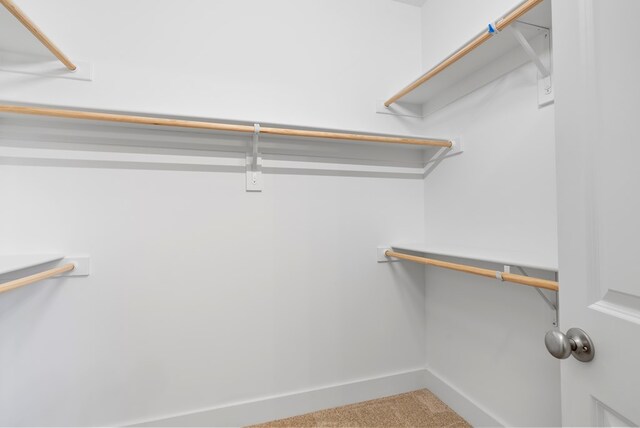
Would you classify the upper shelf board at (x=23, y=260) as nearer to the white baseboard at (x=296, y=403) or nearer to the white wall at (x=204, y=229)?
the white wall at (x=204, y=229)

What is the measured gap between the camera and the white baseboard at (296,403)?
1379mm

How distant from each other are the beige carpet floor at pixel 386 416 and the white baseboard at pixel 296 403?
32 millimetres

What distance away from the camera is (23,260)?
109 cm

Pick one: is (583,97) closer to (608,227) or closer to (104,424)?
(608,227)

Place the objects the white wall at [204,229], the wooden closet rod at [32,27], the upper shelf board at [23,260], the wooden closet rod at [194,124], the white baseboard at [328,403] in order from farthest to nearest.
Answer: the white baseboard at [328,403] < the white wall at [204,229] < the wooden closet rod at [194,124] < the upper shelf board at [23,260] < the wooden closet rod at [32,27]

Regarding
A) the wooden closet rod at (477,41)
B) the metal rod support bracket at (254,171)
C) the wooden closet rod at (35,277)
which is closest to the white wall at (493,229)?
the wooden closet rod at (477,41)

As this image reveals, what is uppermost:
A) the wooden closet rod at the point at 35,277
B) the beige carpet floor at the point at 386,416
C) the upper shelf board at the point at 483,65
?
the upper shelf board at the point at 483,65

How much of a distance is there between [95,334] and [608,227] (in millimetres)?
1713

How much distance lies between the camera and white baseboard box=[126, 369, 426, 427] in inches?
54.3

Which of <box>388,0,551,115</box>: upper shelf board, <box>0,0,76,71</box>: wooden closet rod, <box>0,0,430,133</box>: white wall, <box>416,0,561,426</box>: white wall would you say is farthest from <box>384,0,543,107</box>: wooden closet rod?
<box>0,0,76,71</box>: wooden closet rod

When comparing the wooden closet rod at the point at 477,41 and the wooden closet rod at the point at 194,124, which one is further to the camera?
the wooden closet rod at the point at 194,124

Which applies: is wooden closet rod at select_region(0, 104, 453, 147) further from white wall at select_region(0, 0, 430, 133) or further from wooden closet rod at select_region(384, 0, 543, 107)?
wooden closet rod at select_region(384, 0, 543, 107)

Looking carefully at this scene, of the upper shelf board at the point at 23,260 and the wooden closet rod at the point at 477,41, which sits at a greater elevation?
the wooden closet rod at the point at 477,41

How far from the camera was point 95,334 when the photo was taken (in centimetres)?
128
